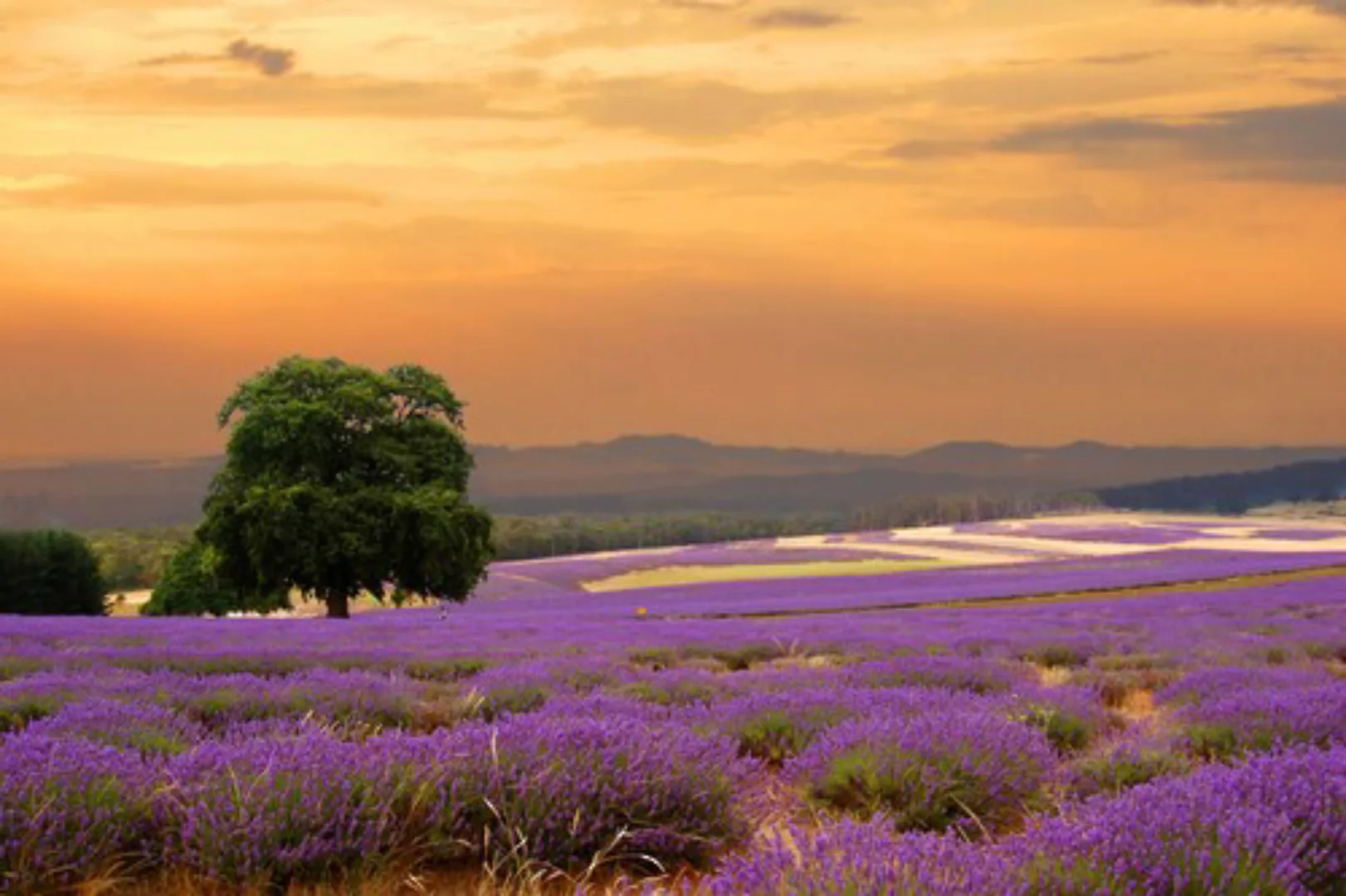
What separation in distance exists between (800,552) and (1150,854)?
6050cm

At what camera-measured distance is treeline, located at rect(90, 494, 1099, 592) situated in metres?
96.6

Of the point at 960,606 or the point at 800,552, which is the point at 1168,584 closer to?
the point at 960,606

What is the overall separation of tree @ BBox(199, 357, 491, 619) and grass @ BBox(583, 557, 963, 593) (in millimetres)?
18605

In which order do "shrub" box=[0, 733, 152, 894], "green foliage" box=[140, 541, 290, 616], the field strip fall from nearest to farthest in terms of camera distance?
1. "shrub" box=[0, 733, 152, 894]
2. the field strip
3. "green foliage" box=[140, 541, 290, 616]

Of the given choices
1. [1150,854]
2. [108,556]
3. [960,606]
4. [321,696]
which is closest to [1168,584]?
[960,606]

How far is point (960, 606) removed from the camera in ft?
105

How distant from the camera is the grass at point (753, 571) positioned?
53.7 meters

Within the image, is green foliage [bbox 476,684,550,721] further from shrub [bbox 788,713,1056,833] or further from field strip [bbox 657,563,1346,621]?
field strip [bbox 657,563,1346,621]

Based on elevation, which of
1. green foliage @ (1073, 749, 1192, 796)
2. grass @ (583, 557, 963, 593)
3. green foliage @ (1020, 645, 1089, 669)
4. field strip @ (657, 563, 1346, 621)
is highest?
green foliage @ (1073, 749, 1192, 796)

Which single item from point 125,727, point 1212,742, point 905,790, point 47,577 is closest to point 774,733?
point 905,790

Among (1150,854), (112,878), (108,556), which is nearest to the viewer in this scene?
(1150,854)

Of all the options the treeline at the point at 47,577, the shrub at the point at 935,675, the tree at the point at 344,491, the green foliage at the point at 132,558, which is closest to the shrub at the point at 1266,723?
the shrub at the point at 935,675

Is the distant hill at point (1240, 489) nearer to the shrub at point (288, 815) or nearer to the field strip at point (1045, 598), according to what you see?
the field strip at point (1045, 598)

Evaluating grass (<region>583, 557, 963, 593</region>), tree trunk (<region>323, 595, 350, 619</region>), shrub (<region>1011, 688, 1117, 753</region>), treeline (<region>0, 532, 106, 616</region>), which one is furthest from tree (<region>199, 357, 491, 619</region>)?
treeline (<region>0, 532, 106, 616</region>)
